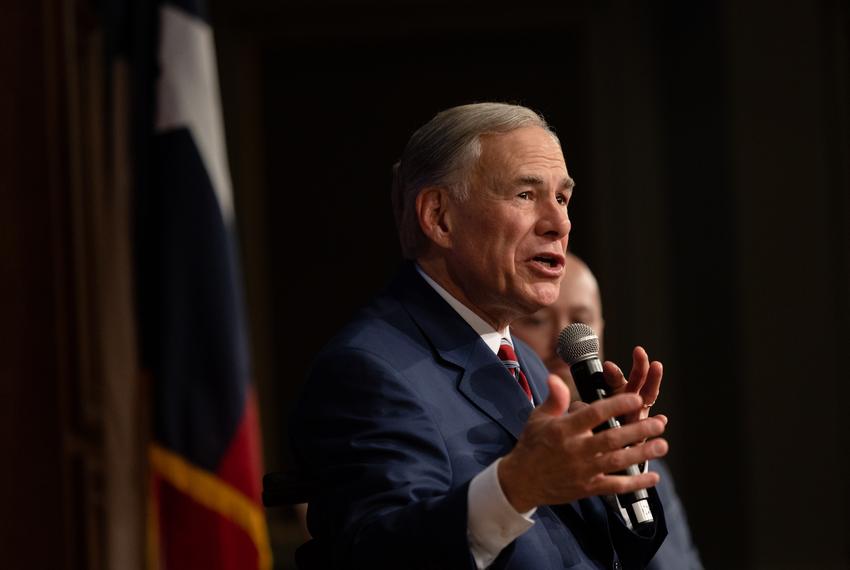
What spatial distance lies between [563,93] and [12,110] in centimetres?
361

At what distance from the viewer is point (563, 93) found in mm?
5809

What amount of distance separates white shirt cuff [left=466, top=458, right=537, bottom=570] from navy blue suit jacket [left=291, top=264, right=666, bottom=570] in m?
0.02

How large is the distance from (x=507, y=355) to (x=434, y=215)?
0.25 m

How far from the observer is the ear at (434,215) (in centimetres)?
170

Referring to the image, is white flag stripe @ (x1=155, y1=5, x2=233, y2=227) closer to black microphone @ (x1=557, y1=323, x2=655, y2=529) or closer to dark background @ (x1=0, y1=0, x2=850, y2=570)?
black microphone @ (x1=557, y1=323, x2=655, y2=529)

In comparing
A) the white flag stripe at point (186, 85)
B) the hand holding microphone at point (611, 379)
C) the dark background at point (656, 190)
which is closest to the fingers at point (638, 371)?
the hand holding microphone at point (611, 379)

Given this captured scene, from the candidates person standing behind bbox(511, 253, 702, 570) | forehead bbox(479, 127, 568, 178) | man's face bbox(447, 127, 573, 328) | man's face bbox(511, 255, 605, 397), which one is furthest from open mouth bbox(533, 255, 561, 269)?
man's face bbox(511, 255, 605, 397)

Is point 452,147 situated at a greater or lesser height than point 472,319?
greater

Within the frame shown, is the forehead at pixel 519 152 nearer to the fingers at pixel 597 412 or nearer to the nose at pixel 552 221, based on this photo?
the nose at pixel 552 221

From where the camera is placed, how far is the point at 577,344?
1.60m

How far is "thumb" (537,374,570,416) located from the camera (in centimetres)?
131

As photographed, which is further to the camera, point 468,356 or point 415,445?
point 468,356

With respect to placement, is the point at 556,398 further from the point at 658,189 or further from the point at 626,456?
the point at 658,189

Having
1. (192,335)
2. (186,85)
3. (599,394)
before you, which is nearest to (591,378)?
(599,394)
